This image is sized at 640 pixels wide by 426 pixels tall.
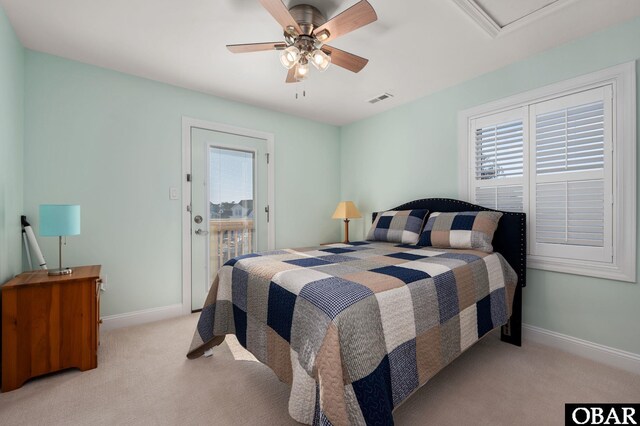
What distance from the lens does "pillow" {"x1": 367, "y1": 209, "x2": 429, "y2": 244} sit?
110 inches

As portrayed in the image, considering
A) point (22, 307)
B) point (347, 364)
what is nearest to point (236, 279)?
point (347, 364)

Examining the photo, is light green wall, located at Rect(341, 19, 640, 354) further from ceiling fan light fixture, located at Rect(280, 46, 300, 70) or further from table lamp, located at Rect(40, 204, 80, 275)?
table lamp, located at Rect(40, 204, 80, 275)

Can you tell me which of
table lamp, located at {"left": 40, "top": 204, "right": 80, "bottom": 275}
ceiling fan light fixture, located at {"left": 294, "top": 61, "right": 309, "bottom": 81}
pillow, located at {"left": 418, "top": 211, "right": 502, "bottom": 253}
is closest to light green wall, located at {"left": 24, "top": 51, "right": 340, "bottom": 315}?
table lamp, located at {"left": 40, "top": 204, "right": 80, "bottom": 275}

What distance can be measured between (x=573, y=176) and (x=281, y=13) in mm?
A: 2451

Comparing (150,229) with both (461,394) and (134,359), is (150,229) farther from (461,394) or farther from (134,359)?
(461,394)

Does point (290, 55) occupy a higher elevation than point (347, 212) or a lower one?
higher

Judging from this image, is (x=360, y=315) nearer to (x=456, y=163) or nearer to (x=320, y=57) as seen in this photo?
(x=320, y=57)

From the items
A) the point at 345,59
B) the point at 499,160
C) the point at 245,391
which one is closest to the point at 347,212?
the point at 499,160

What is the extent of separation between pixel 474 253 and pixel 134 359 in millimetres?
2690

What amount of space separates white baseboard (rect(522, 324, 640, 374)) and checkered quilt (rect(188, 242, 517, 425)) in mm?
528

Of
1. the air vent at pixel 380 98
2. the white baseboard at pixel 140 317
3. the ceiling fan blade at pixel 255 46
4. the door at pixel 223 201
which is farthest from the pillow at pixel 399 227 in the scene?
the white baseboard at pixel 140 317

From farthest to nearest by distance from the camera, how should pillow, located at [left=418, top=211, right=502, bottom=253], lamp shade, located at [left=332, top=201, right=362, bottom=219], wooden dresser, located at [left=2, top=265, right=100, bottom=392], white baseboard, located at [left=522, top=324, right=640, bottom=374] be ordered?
lamp shade, located at [left=332, top=201, right=362, bottom=219] < pillow, located at [left=418, top=211, right=502, bottom=253] < white baseboard, located at [left=522, top=324, right=640, bottom=374] < wooden dresser, located at [left=2, top=265, right=100, bottom=392]

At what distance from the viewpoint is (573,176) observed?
2.19m

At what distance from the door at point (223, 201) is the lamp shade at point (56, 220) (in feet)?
3.80
